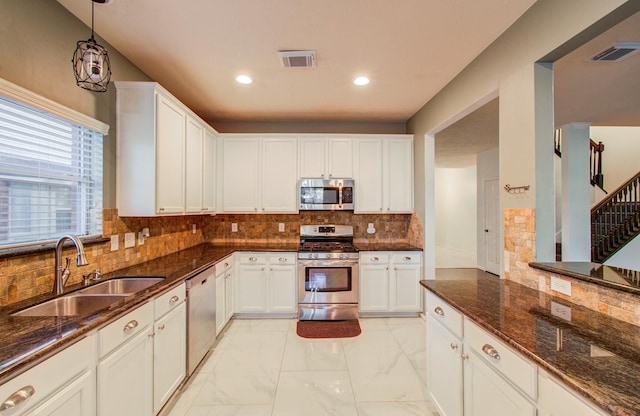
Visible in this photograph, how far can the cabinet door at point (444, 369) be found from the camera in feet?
4.91

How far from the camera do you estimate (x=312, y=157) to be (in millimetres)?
3721

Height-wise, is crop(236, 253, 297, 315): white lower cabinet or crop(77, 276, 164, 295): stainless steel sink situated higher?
crop(77, 276, 164, 295): stainless steel sink

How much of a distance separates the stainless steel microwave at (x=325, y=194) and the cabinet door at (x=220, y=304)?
1.39 meters

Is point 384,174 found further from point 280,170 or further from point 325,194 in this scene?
point 280,170

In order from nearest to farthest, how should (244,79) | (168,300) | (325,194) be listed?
(168,300), (244,79), (325,194)

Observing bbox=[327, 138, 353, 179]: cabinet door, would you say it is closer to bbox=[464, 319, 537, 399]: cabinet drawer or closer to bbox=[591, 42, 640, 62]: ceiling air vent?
bbox=[591, 42, 640, 62]: ceiling air vent

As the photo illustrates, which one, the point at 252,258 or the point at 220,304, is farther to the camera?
the point at 252,258

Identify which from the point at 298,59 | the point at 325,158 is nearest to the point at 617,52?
the point at 298,59

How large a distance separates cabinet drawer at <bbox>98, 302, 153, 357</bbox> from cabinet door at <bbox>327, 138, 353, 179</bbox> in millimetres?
2683

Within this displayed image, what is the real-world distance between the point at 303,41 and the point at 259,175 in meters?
2.00

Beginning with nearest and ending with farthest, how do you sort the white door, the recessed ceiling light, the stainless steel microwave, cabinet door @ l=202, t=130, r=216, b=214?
the recessed ceiling light
cabinet door @ l=202, t=130, r=216, b=214
the stainless steel microwave
the white door

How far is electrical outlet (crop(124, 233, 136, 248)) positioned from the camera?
89.7 inches

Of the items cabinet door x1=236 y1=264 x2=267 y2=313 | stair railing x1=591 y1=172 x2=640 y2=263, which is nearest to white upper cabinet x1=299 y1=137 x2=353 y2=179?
cabinet door x1=236 y1=264 x2=267 y2=313

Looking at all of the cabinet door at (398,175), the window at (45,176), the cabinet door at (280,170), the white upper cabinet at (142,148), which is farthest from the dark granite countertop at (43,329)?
the cabinet door at (398,175)
